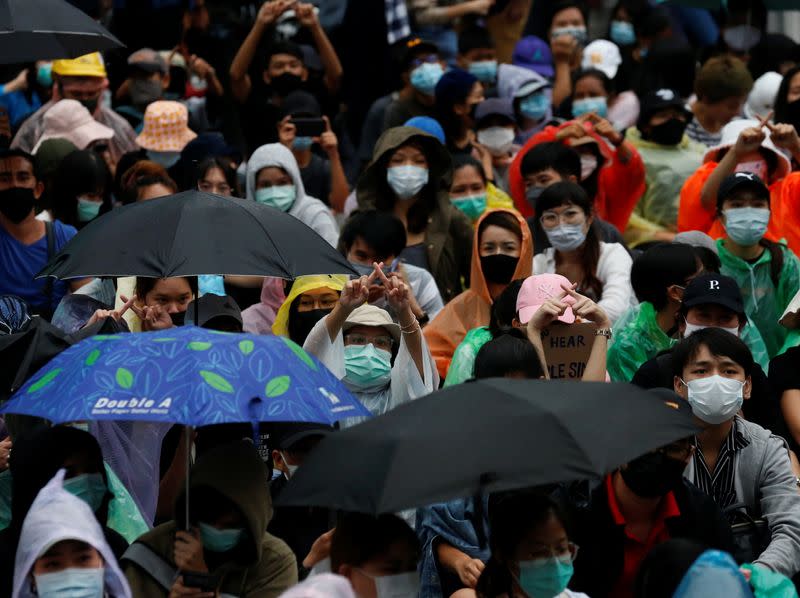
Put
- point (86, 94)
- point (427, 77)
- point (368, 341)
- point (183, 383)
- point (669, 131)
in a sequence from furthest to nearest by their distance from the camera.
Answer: point (427, 77) < point (86, 94) < point (669, 131) < point (368, 341) < point (183, 383)

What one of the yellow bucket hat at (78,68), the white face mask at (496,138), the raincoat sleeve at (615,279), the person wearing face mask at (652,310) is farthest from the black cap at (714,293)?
the yellow bucket hat at (78,68)

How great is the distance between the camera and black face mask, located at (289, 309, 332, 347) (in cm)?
909

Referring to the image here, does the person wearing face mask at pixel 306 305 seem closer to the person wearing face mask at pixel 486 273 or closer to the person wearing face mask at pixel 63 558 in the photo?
the person wearing face mask at pixel 486 273

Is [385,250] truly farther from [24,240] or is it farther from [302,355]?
[302,355]

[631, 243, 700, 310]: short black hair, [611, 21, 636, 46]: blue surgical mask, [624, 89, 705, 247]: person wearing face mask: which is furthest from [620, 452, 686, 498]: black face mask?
[611, 21, 636, 46]: blue surgical mask

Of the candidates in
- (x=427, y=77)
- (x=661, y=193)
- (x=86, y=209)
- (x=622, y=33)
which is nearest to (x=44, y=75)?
(x=427, y=77)

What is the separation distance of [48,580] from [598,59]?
9.79 m

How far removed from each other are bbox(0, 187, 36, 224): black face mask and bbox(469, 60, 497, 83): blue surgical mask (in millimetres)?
5080

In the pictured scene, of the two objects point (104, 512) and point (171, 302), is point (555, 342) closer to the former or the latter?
point (171, 302)

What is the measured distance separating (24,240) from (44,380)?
149 inches

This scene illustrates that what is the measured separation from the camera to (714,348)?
773cm

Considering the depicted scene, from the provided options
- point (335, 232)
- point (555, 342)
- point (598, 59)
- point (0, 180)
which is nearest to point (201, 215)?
point (555, 342)

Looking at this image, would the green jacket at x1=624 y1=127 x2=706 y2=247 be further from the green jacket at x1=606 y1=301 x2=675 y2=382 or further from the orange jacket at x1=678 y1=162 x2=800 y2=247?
the green jacket at x1=606 y1=301 x2=675 y2=382

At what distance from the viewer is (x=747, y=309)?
379 inches
